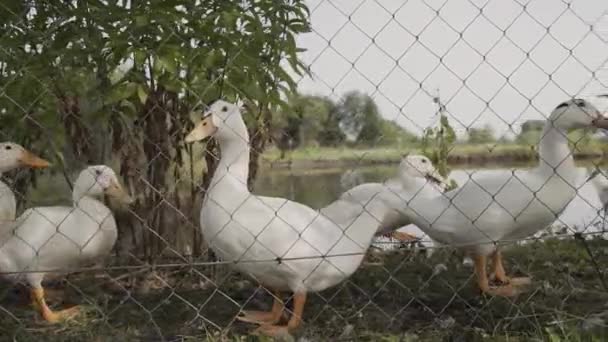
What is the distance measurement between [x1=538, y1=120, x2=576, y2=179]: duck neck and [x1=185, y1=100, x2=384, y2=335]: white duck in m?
0.64

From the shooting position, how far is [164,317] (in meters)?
2.02

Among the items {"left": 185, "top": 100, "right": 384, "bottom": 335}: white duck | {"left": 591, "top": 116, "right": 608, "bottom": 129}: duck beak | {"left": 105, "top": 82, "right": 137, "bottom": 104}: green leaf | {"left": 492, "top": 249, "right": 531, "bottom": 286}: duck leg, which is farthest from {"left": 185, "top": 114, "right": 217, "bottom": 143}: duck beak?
{"left": 591, "top": 116, "right": 608, "bottom": 129}: duck beak

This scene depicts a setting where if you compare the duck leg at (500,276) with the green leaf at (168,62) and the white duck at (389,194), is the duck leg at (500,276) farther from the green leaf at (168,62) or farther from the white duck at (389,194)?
the green leaf at (168,62)

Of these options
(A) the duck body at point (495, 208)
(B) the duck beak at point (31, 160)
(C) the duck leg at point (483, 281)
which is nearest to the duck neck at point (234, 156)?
(A) the duck body at point (495, 208)

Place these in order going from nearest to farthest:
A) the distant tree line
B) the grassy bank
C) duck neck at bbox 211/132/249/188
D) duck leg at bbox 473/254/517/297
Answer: the distant tree line < the grassy bank < duck neck at bbox 211/132/249/188 < duck leg at bbox 473/254/517/297

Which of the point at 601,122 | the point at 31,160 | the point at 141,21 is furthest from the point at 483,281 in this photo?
the point at 31,160

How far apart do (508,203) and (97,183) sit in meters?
1.23

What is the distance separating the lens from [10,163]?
7.44 feet

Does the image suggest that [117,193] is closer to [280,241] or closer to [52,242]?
[52,242]

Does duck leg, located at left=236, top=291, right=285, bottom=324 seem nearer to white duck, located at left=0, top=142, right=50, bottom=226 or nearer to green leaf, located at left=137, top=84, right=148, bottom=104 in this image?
green leaf, located at left=137, top=84, right=148, bottom=104

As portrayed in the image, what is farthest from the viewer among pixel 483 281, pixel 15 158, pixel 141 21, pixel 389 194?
pixel 15 158

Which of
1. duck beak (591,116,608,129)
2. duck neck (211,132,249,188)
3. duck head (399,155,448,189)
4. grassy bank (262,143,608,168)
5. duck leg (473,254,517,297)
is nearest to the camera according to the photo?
grassy bank (262,143,608,168)

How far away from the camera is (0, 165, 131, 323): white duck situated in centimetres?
206

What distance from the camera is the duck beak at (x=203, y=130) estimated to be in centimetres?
198
